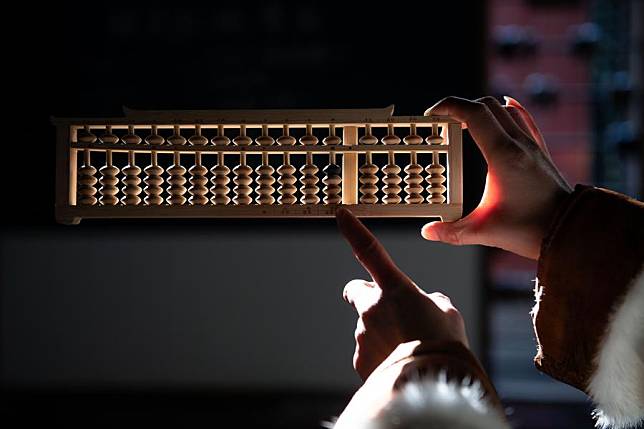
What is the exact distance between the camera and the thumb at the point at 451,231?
82 centimetres

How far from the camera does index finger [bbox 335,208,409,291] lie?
26.2 inches

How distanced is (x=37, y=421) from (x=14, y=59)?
170 centimetres

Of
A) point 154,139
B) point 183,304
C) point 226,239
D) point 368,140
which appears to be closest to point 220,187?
point 154,139

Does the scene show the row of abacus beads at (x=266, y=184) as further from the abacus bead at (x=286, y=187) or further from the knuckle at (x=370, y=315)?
the knuckle at (x=370, y=315)

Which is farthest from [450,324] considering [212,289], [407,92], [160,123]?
[212,289]

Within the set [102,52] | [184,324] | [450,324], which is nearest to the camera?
[450,324]

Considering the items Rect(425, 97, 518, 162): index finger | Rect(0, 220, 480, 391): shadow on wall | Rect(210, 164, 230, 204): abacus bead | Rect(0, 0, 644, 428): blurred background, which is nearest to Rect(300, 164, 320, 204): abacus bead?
Rect(210, 164, 230, 204): abacus bead

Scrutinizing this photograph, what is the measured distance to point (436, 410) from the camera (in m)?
0.49

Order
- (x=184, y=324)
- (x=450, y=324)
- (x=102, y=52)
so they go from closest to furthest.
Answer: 1. (x=450, y=324)
2. (x=102, y=52)
3. (x=184, y=324)

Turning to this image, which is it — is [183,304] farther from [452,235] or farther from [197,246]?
[452,235]

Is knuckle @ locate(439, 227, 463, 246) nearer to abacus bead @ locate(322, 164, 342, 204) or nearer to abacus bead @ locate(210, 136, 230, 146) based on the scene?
abacus bead @ locate(322, 164, 342, 204)

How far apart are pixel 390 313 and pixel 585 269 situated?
0.23 metres

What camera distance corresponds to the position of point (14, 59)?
2.96 meters

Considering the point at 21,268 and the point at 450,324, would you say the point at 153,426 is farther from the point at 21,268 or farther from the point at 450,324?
the point at 450,324
